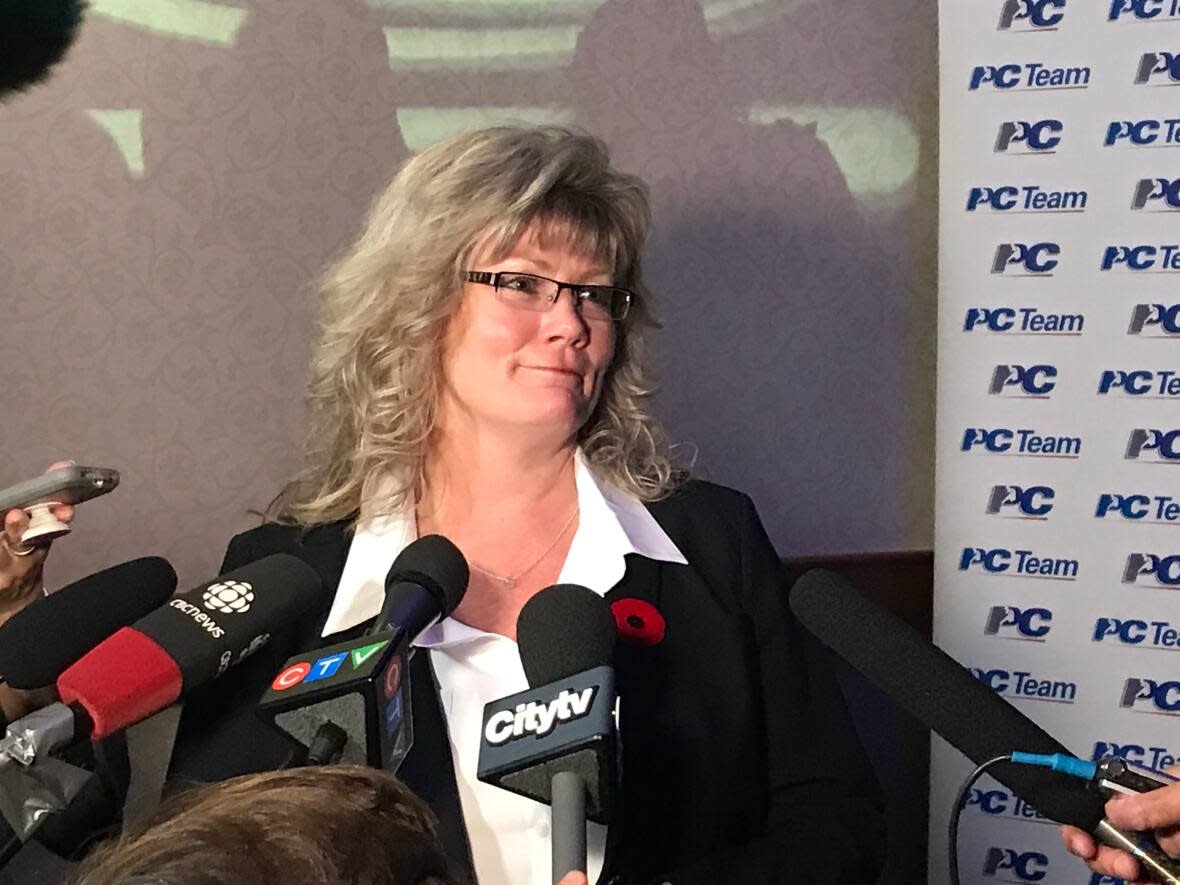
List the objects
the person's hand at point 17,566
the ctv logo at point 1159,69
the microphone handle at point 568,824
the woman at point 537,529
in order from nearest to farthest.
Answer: the microphone handle at point 568,824 → the person's hand at point 17,566 → the woman at point 537,529 → the ctv logo at point 1159,69

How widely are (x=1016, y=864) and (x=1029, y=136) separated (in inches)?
47.7

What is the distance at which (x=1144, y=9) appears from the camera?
76.7 inches

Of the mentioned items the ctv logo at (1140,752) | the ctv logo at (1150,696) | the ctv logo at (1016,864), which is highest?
the ctv logo at (1150,696)

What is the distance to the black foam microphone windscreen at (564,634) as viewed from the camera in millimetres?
898

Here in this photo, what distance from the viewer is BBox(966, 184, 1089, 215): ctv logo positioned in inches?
78.7

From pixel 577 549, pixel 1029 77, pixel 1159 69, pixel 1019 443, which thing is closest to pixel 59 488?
pixel 577 549

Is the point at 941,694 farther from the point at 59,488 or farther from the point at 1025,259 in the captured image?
the point at 1025,259

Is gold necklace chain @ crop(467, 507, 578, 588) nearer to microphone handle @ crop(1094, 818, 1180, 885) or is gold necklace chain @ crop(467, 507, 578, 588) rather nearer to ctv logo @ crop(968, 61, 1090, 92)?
microphone handle @ crop(1094, 818, 1180, 885)

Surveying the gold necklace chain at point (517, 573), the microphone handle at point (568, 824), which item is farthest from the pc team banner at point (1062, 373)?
the microphone handle at point (568, 824)

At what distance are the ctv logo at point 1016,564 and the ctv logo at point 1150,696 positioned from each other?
0.65 feet

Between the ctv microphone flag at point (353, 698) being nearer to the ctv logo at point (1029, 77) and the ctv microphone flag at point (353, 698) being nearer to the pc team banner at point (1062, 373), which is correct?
the pc team banner at point (1062, 373)

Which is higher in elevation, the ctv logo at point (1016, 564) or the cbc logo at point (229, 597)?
Answer: the cbc logo at point (229, 597)

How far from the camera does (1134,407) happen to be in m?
1.99

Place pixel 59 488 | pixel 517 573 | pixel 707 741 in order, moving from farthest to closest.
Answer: pixel 517 573
pixel 707 741
pixel 59 488
